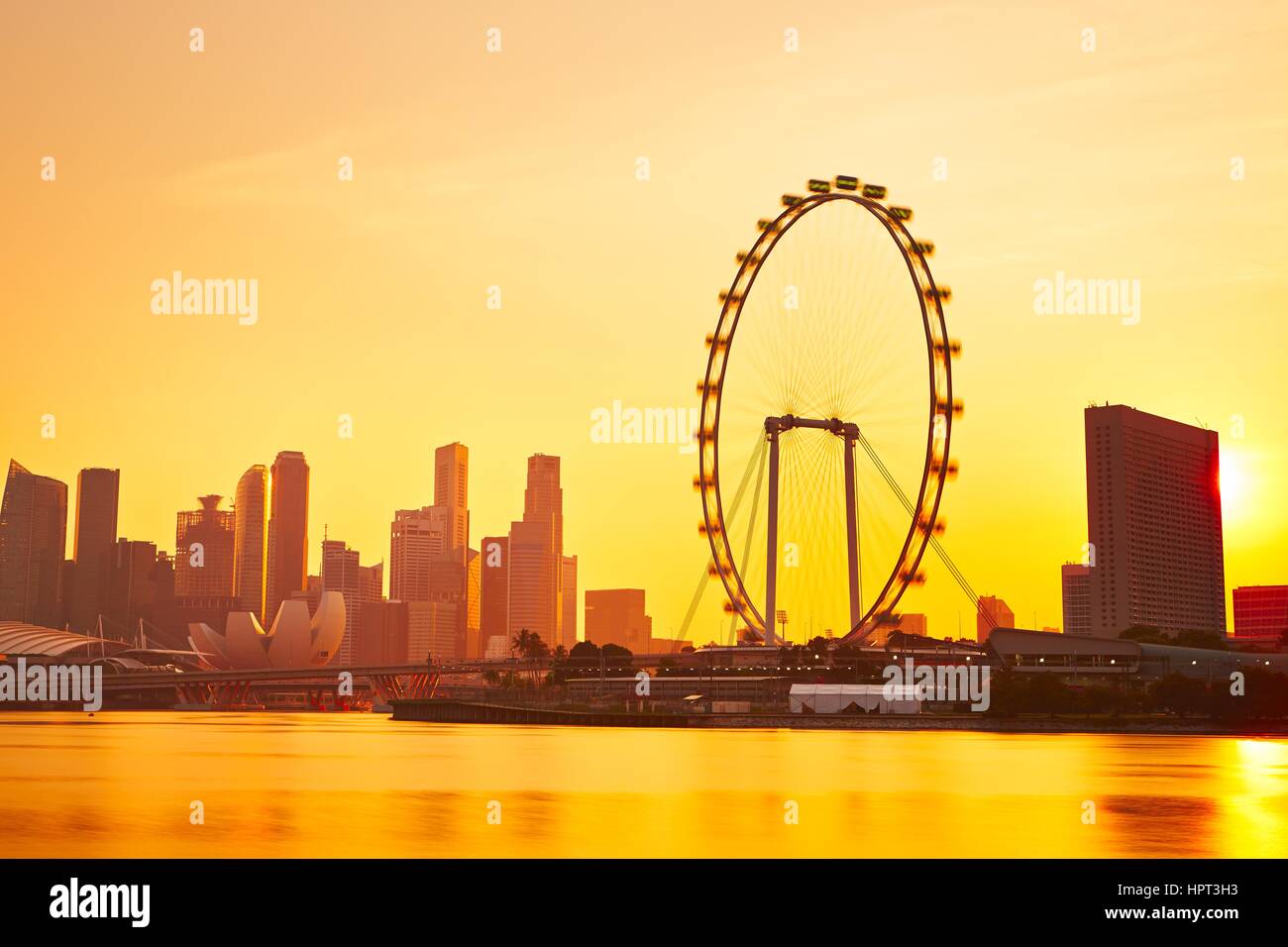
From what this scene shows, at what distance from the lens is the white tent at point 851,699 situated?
337 feet

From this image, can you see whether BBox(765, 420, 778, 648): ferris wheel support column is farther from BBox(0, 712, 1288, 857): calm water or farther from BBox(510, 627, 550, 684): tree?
BBox(510, 627, 550, 684): tree

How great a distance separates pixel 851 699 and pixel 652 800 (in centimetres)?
6913

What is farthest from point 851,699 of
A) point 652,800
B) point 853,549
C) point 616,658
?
point 652,800

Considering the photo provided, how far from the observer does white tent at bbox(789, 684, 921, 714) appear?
4048 inches

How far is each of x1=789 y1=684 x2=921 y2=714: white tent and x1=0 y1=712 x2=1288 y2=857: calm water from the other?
32139mm

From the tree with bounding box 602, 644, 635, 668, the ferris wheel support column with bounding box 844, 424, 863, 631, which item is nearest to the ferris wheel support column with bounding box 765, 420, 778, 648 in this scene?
the ferris wheel support column with bounding box 844, 424, 863, 631

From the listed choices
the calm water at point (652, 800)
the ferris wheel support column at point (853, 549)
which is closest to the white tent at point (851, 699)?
the ferris wheel support column at point (853, 549)

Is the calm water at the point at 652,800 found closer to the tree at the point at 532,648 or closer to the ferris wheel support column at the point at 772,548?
the ferris wheel support column at the point at 772,548

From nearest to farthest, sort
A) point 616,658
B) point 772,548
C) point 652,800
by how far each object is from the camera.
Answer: point 652,800
point 772,548
point 616,658

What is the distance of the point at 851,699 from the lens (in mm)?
106125

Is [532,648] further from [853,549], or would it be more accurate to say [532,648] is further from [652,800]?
[652,800]

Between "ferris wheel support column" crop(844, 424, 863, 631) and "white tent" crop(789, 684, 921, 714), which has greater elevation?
"ferris wheel support column" crop(844, 424, 863, 631)

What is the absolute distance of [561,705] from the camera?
13412 centimetres
